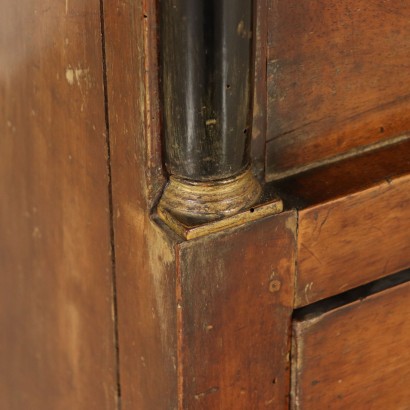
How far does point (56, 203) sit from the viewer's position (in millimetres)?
1102

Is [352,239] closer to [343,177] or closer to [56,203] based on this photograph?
[343,177]

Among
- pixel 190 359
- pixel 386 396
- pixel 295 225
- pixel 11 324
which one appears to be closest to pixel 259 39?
pixel 295 225

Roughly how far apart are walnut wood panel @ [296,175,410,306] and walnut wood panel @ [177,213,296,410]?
2 centimetres

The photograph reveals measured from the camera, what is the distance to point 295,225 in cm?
96

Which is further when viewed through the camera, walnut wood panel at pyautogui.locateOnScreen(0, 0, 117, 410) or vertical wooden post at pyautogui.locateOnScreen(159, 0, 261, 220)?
walnut wood panel at pyautogui.locateOnScreen(0, 0, 117, 410)

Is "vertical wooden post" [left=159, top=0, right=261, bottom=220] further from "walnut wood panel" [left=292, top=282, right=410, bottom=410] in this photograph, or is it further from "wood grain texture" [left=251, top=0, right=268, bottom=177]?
"walnut wood panel" [left=292, top=282, right=410, bottom=410]

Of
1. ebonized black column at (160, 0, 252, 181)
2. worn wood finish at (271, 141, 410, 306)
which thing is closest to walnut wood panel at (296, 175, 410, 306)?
worn wood finish at (271, 141, 410, 306)

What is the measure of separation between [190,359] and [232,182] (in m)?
0.18

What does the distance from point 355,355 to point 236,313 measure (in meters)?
0.19

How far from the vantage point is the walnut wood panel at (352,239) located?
0.98 m

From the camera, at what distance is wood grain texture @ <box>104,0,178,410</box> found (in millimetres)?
868

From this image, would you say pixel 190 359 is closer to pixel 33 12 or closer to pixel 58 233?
pixel 58 233

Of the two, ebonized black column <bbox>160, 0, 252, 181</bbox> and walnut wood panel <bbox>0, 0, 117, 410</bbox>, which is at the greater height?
ebonized black column <bbox>160, 0, 252, 181</bbox>

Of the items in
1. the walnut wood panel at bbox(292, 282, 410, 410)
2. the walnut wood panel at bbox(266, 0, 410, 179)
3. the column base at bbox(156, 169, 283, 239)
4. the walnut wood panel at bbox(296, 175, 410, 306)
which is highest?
the walnut wood panel at bbox(266, 0, 410, 179)
